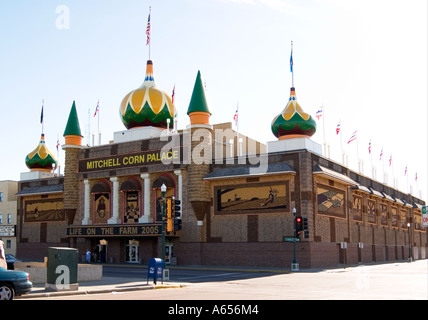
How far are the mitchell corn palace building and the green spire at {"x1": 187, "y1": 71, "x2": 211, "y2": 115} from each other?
10 cm

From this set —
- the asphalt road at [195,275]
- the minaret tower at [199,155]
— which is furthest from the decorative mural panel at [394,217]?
the asphalt road at [195,275]

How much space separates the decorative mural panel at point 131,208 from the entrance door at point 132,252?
2458mm

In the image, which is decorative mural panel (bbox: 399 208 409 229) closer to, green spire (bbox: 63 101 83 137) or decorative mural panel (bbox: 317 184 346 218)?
decorative mural panel (bbox: 317 184 346 218)

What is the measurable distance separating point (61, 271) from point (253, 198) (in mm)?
26096

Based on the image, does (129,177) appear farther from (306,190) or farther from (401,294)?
(401,294)

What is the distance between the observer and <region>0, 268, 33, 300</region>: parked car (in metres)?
17.4


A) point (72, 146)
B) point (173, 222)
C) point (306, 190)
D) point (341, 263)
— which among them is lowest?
point (341, 263)

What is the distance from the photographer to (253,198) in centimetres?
4578

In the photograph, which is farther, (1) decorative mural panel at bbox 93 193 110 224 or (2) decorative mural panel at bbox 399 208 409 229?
(2) decorative mural panel at bbox 399 208 409 229

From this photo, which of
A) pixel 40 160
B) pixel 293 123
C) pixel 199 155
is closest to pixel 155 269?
pixel 199 155

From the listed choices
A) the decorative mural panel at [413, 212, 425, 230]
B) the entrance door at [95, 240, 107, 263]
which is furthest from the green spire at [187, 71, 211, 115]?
the decorative mural panel at [413, 212, 425, 230]
